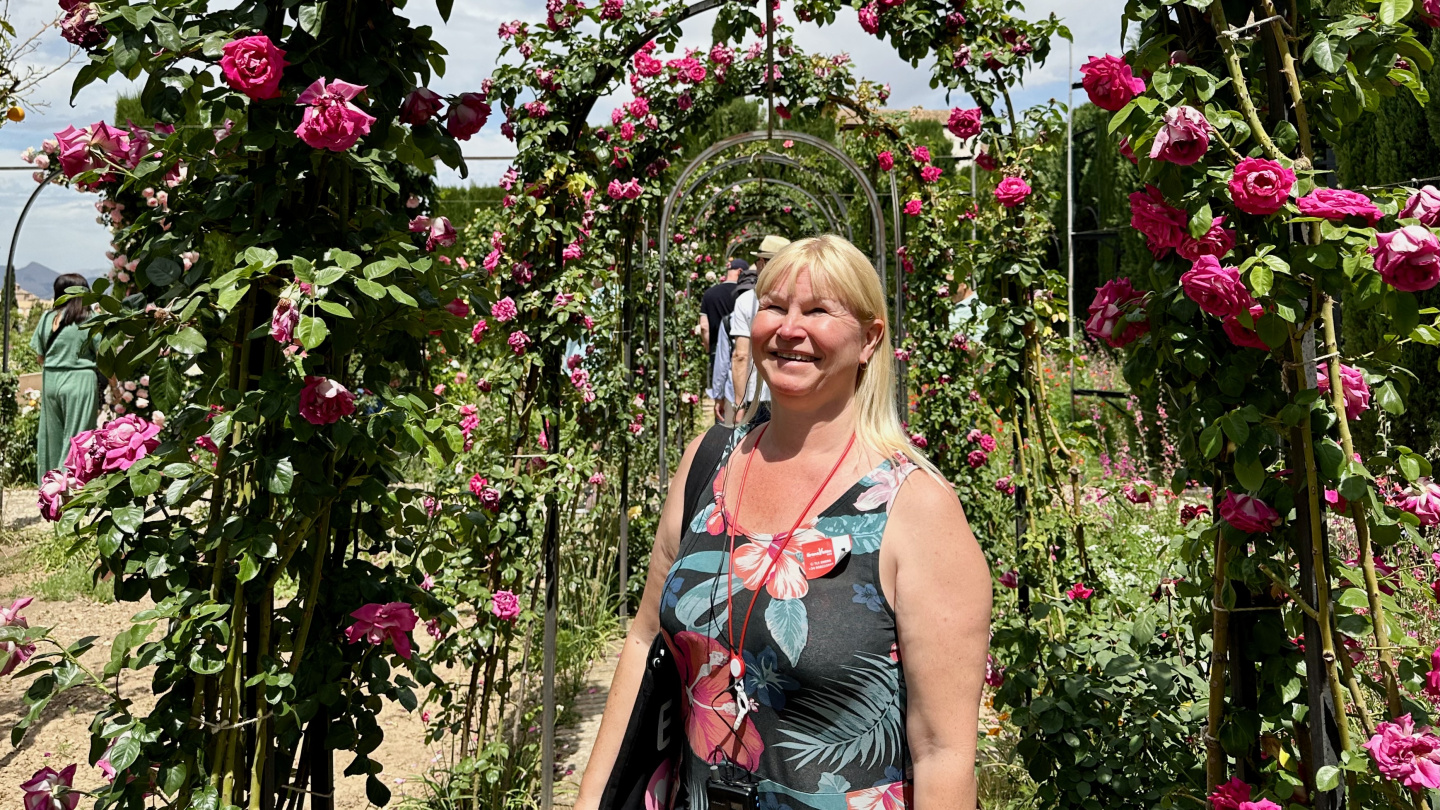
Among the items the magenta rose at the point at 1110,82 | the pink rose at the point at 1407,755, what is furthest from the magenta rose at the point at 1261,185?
the pink rose at the point at 1407,755

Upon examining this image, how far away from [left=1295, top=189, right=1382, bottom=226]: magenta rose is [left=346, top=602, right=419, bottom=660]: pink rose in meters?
1.53

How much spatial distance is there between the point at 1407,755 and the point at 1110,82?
1025mm

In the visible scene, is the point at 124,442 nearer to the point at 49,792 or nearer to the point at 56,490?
the point at 56,490

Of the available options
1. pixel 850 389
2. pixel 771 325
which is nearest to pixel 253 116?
pixel 771 325

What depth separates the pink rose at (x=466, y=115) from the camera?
1.84 m

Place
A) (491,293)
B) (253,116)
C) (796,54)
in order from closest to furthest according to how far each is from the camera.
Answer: (253,116)
(491,293)
(796,54)

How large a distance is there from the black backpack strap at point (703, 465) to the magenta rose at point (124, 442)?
874mm

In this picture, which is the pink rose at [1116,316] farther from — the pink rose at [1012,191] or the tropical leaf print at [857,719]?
the pink rose at [1012,191]

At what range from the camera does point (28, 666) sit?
1648mm

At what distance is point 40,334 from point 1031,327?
19.3 ft

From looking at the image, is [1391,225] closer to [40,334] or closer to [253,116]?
[253,116]

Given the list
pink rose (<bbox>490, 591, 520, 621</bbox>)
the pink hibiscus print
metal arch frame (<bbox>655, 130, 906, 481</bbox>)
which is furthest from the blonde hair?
metal arch frame (<bbox>655, 130, 906, 481</bbox>)

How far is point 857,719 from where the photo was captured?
1361 millimetres

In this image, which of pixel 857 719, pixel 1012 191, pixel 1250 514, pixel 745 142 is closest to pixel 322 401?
pixel 857 719
